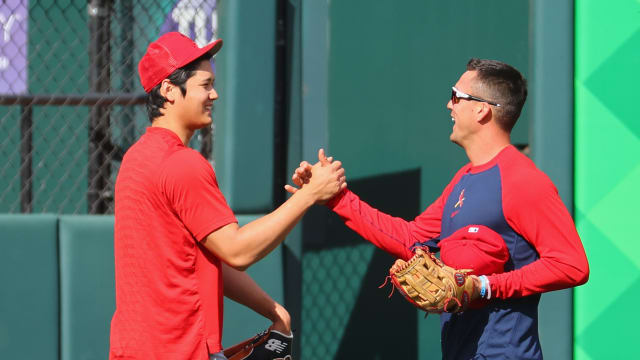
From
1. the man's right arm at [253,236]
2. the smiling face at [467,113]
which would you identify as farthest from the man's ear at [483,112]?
the man's right arm at [253,236]

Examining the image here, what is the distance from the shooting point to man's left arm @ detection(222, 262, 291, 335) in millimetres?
3197

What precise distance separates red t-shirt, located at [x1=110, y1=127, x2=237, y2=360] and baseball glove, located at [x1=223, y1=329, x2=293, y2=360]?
0.38m

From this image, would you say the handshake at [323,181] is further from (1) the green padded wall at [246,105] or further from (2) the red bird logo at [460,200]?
(1) the green padded wall at [246,105]

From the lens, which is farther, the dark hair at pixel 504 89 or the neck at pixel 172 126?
the dark hair at pixel 504 89

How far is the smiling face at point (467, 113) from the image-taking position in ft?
10.6

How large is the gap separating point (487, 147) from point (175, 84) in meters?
1.36

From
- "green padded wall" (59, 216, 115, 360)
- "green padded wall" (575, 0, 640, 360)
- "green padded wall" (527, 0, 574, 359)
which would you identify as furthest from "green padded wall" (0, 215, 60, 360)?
"green padded wall" (575, 0, 640, 360)

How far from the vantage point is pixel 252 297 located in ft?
10.5

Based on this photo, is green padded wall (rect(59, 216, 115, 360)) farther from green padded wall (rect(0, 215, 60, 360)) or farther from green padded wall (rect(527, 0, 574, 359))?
green padded wall (rect(527, 0, 574, 359))

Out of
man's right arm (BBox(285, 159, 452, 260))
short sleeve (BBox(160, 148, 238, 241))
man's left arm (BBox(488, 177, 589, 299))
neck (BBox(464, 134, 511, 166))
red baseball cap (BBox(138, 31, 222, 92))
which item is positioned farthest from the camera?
man's right arm (BBox(285, 159, 452, 260))

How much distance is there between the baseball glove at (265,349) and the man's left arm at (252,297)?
0.04 meters

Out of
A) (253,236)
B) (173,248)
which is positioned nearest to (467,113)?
(253,236)

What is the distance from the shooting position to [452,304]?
277cm

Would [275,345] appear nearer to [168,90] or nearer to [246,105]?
[168,90]
